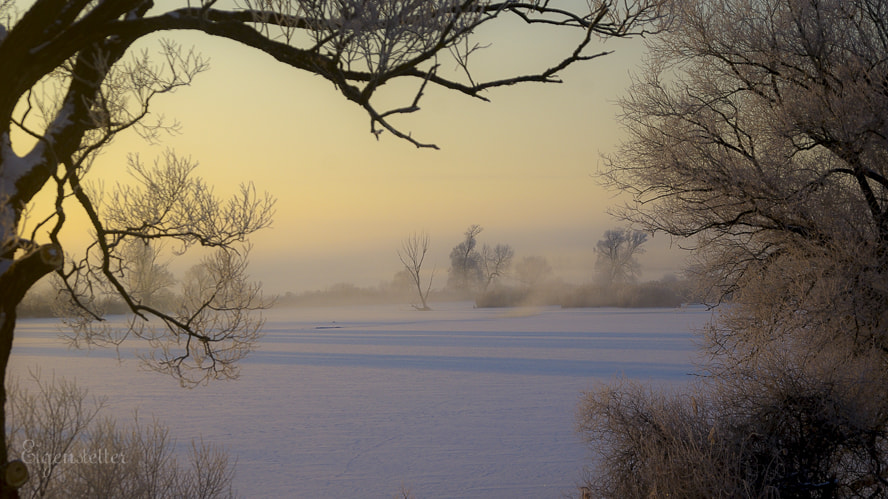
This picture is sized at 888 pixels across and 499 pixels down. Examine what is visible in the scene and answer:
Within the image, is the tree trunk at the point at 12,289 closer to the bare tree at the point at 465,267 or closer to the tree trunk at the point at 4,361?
the tree trunk at the point at 4,361

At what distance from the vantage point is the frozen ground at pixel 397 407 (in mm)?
7973

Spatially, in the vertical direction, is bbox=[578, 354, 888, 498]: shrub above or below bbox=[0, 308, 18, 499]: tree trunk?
below

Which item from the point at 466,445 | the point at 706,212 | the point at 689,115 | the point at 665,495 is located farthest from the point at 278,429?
the point at 689,115

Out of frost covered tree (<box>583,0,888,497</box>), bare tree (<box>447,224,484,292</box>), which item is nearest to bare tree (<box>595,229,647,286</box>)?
bare tree (<box>447,224,484,292</box>)

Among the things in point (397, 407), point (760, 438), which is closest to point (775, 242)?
point (760, 438)

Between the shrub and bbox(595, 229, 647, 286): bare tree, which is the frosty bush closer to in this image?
the shrub

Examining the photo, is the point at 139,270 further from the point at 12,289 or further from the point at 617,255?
the point at 617,255

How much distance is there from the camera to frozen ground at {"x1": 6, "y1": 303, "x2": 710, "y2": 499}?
797cm

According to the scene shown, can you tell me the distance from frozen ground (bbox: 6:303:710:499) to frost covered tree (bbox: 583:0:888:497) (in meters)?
1.67

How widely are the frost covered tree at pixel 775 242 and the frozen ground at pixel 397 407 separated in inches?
65.7

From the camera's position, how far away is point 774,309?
33.3 ft

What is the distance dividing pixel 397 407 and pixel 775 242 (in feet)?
22.6

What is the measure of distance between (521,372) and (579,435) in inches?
244

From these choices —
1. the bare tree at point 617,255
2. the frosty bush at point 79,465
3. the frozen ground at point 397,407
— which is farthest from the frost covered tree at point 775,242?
the bare tree at point 617,255
